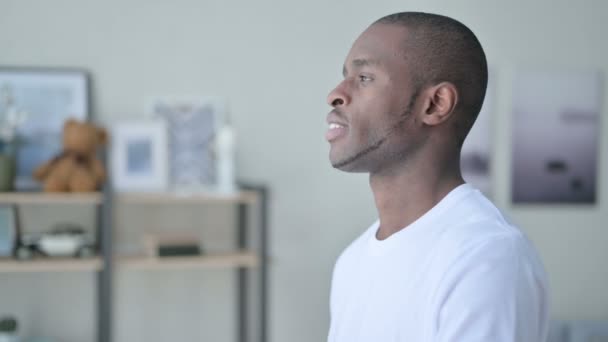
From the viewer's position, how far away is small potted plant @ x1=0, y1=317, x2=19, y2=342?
282 cm

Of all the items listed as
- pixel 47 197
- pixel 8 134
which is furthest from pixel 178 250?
A: pixel 8 134

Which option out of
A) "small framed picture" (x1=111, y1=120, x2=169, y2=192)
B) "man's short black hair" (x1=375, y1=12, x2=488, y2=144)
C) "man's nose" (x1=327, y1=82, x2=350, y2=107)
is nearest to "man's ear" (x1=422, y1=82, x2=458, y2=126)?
"man's short black hair" (x1=375, y1=12, x2=488, y2=144)

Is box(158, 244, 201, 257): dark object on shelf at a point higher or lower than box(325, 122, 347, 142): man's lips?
lower

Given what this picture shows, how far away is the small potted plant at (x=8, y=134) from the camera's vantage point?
2.82 m

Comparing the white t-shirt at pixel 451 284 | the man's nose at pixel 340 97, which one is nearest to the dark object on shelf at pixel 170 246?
the white t-shirt at pixel 451 284

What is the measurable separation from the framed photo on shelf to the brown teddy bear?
1.10ft

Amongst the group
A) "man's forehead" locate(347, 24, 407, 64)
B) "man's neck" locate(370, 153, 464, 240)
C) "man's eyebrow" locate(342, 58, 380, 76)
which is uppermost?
"man's forehead" locate(347, 24, 407, 64)

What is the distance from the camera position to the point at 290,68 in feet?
10.8

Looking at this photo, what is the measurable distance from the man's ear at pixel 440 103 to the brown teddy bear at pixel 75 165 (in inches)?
80.1

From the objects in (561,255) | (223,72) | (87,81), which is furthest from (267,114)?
(561,255)

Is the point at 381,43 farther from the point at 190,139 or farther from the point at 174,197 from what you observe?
→ the point at 190,139

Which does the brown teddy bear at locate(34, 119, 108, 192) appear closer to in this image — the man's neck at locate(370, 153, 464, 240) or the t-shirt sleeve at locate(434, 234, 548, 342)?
the man's neck at locate(370, 153, 464, 240)

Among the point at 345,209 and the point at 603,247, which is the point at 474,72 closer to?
the point at 345,209

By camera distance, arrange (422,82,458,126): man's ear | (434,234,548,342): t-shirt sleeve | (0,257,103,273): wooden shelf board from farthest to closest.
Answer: (0,257,103,273): wooden shelf board
(422,82,458,126): man's ear
(434,234,548,342): t-shirt sleeve
